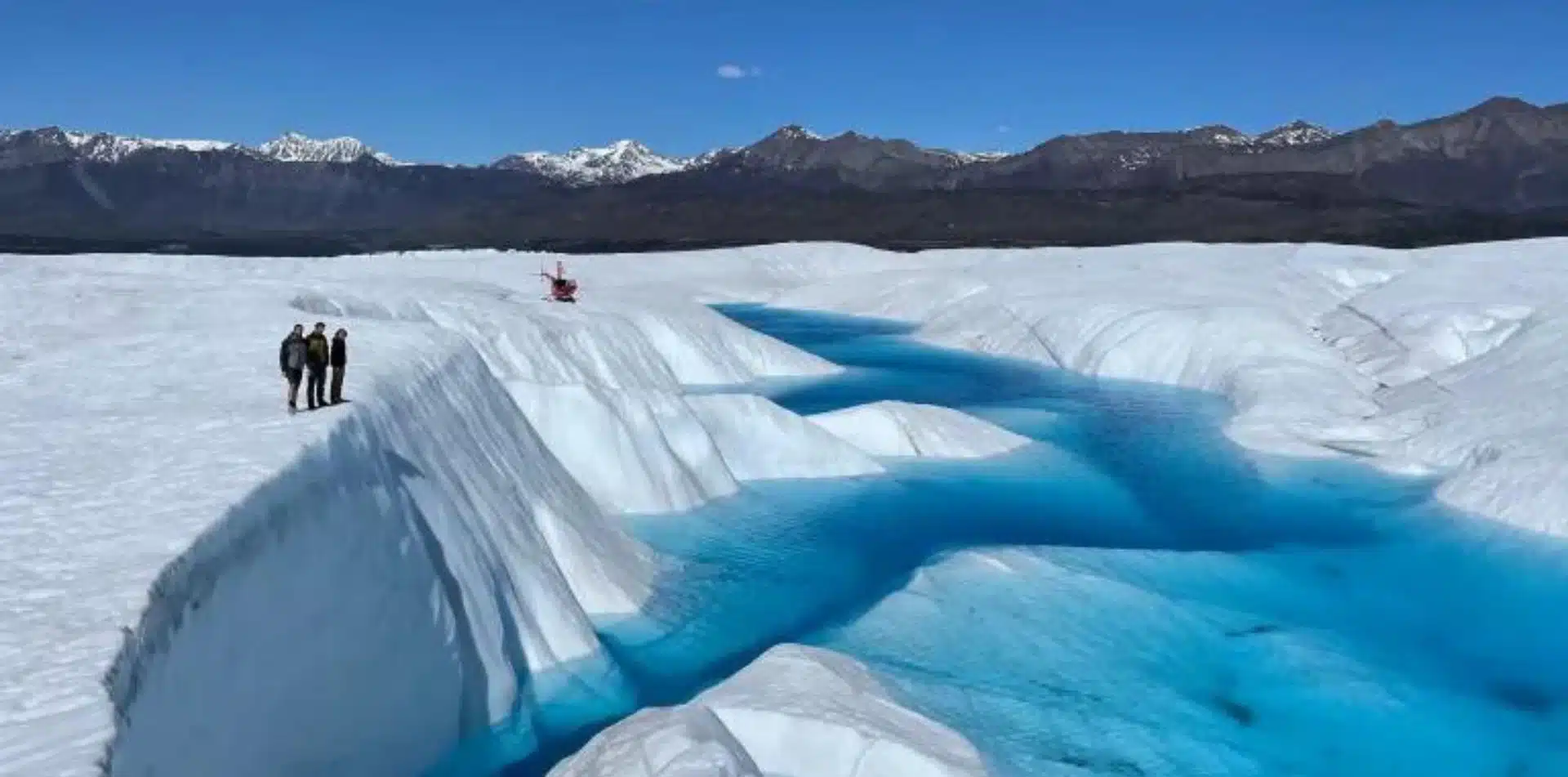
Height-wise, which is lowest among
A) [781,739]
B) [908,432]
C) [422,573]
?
[781,739]

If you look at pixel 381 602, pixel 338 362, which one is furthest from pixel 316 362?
pixel 381 602

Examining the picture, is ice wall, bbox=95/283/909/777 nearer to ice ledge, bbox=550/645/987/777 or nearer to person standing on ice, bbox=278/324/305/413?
person standing on ice, bbox=278/324/305/413

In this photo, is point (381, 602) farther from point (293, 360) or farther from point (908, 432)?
point (908, 432)

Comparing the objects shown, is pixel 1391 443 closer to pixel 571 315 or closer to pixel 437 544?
pixel 571 315

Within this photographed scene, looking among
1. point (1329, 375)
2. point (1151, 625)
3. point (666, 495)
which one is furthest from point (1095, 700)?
point (1329, 375)

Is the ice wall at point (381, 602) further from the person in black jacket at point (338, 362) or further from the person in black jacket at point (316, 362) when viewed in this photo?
the person in black jacket at point (316, 362)

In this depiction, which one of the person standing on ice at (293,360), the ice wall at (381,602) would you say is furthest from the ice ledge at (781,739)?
the person standing on ice at (293,360)
